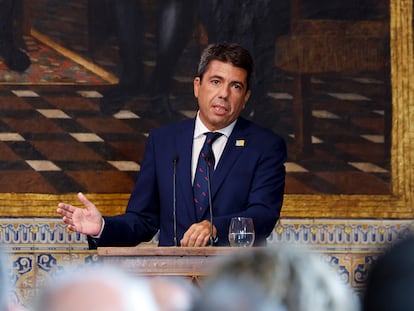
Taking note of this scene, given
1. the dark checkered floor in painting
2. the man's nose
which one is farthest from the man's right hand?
the dark checkered floor in painting

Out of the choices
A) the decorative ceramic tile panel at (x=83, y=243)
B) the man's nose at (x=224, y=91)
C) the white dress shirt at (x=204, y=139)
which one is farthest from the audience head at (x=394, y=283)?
the decorative ceramic tile panel at (x=83, y=243)

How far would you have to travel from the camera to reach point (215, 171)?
498 centimetres

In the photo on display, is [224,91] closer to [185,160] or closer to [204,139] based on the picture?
[204,139]

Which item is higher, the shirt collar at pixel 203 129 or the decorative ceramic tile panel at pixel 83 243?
the shirt collar at pixel 203 129

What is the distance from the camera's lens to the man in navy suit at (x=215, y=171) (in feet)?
15.6

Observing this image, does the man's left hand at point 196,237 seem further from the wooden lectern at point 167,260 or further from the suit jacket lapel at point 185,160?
the suit jacket lapel at point 185,160

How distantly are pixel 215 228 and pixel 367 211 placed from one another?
3028 mm

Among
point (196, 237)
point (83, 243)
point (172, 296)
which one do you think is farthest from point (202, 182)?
point (172, 296)

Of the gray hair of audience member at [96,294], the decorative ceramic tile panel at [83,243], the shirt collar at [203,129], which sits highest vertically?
the gray hair of audience member at [96,294]

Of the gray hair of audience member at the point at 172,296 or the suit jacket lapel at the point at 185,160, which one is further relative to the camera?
the suit jacket lapel at the point at 185,160

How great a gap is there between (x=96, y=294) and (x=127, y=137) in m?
6.39

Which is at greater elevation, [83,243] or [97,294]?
[97,294]

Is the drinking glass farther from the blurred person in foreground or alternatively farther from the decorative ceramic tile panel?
the blurred person in foreground

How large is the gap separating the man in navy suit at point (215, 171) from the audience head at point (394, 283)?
359 centimetres
